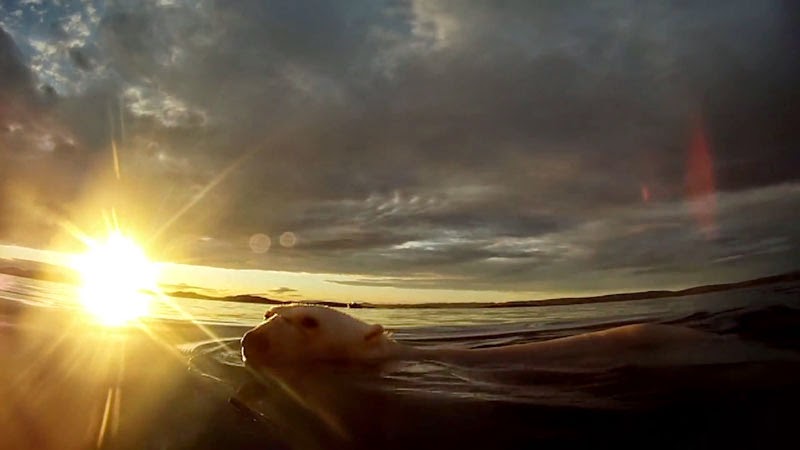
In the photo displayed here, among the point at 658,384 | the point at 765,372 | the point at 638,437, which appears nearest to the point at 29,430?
the point at 638,437

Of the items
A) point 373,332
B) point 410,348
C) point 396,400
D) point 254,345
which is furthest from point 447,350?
point 396,400

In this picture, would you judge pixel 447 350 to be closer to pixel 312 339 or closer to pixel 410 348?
pixel 410 348

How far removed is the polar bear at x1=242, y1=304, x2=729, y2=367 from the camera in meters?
5.39

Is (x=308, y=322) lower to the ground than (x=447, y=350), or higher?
higher

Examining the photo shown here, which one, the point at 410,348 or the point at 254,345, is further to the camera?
the point at 410,348

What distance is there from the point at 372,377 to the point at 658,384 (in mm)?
2228

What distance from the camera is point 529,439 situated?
9.86ft

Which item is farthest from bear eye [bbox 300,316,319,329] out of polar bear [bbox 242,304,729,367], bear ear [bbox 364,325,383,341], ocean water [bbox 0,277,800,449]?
ocean water [bbox 0,277,800,449]

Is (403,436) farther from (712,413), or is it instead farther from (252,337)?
(252,337)

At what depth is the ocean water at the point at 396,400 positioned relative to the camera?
292cm

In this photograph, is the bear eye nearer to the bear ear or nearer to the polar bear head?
the polar bear head

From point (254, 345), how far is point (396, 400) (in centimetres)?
233

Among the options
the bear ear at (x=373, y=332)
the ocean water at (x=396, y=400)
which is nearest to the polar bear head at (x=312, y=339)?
the bear ear at (x=373, y=332)

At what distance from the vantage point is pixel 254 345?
572 centimetres
